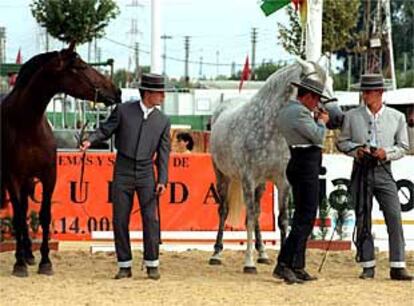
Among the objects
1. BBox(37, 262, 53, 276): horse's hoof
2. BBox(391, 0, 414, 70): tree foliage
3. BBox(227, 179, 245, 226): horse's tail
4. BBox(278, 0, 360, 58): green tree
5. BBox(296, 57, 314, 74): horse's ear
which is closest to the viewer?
BBox(296, 57, 314, 74): horse's ear

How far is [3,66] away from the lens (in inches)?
907

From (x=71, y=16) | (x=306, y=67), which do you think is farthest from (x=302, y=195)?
(x=71, y=16)

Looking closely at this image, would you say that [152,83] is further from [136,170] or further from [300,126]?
[300,126]

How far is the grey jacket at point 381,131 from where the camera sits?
8820 mm

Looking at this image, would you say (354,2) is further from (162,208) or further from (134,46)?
(162,208)

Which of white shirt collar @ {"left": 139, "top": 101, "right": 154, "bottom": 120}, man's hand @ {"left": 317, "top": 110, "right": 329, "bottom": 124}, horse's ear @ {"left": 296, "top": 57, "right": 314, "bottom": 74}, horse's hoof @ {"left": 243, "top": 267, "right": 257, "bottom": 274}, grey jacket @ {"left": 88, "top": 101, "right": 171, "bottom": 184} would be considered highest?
horse's ear @ {"left": 296, "top": 57, "right": 314, "bottom": 74}

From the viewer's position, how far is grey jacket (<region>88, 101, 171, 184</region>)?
8875 mm

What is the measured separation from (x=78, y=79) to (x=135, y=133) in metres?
0.82

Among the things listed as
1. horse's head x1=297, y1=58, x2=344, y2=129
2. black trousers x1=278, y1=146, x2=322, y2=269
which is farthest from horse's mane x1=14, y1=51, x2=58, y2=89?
black trousers x1=278, y1=146, x2=322, y2=269

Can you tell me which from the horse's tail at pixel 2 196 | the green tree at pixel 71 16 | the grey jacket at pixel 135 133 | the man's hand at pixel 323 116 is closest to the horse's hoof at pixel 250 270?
the grey jacket at pixel 135 133

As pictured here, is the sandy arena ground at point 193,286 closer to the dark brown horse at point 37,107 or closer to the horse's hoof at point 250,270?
the horse's hoof at point 250,270

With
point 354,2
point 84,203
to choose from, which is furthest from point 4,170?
point 354,2

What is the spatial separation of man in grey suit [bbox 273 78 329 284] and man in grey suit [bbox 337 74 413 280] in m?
0.50

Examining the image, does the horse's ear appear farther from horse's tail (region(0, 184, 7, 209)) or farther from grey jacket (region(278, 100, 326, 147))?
horse's tail (region(0, 184, 7, 209))
